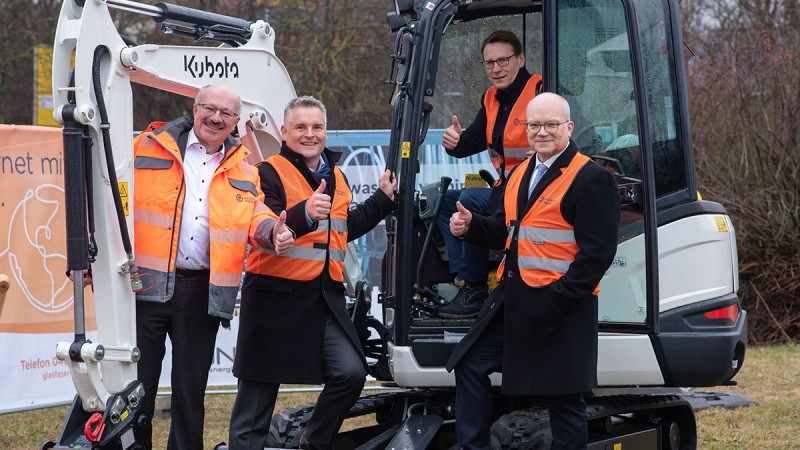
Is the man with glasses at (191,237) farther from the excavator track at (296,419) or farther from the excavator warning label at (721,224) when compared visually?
the excavator warning label at (721,224)

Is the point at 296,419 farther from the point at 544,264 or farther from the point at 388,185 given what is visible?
the point at 544,264

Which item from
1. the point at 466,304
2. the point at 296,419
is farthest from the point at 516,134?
the point at 296,419

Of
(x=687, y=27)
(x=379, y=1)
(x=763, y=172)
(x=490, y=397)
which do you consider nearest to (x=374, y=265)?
(x=490, y=397)

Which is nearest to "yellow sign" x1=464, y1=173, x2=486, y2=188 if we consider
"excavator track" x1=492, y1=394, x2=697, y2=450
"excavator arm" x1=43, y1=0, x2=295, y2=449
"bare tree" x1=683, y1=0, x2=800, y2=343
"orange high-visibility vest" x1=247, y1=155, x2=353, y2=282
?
"orange high-visibility vest" x1=247, y1=155, x2=353, y2=282

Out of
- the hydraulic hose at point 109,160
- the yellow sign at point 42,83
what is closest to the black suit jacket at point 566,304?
the hydraulic hose at point 109,160

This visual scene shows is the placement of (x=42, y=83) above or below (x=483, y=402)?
above

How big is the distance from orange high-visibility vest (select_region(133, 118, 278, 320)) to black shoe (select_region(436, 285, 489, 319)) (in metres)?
1.05

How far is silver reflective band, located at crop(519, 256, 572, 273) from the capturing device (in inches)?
188

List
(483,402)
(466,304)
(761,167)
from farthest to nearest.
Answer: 1. (761,167)
2. (466,304)
3. (483,402)

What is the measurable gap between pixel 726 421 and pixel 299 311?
14.2ft

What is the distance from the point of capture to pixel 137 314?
5125mm

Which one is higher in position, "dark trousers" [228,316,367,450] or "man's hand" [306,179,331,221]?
"man's hand" [306,179,331,221]

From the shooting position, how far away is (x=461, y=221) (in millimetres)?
5094

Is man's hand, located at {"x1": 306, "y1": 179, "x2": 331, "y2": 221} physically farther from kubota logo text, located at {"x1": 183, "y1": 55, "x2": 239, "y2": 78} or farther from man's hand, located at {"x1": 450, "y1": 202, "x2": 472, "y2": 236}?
kubota logo text, located at {"x1": 183, "y1": 55, "x2": 239, "y2": 78}
